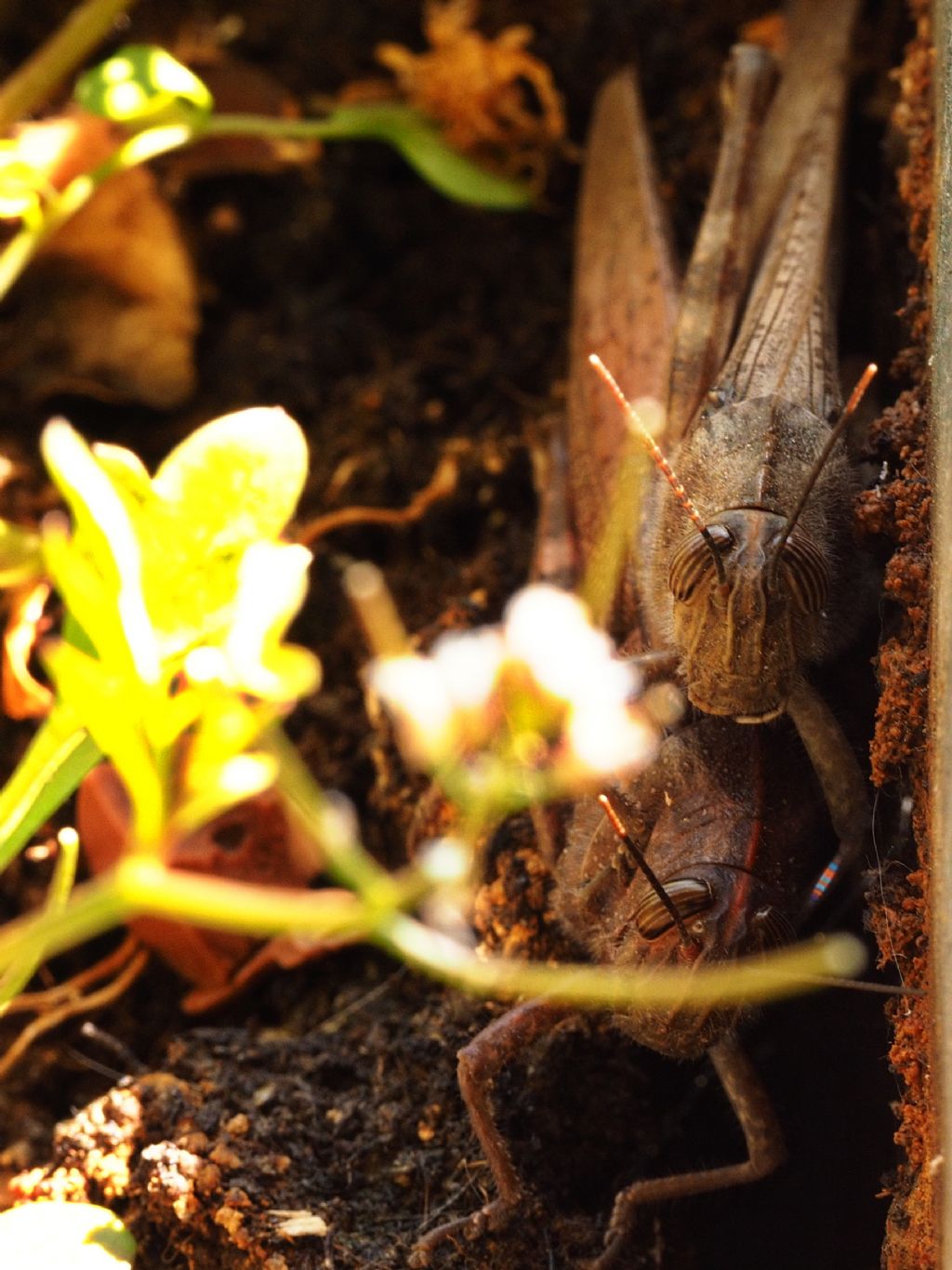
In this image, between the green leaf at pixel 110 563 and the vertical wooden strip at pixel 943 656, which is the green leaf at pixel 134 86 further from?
the vertical wooden strip at pixel 943 656

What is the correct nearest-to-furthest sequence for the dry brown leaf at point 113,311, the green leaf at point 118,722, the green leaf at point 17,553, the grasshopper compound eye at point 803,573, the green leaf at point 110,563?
the green leaf at point 118,722
the green leaf at point 110,563
the grasshopper compound eye at point 803,573
the green leaf at point 17,553
the dry brown leaf at point 113,311

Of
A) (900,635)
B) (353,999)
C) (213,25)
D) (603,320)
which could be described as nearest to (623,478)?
(603,320)

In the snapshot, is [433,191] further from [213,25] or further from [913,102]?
[913,102]

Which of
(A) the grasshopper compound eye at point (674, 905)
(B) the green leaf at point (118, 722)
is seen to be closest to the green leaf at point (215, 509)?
(B) the green leaf at point (118, 722)

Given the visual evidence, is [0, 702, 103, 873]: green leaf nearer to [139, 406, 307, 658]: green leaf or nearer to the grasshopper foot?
[139, 406, 307, 658]: green leaf

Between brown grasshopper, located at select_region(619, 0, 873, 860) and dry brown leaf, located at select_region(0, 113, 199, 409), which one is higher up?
dry brown leaf, located at select_region(0, 113, 199, 409)

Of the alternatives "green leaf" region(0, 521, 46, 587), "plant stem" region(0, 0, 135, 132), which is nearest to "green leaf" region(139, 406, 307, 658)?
"green leaf" region(0, 521, 46, 587)

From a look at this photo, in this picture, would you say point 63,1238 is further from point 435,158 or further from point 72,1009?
point 435,158

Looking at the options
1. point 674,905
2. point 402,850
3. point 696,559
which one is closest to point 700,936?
point 674,905
